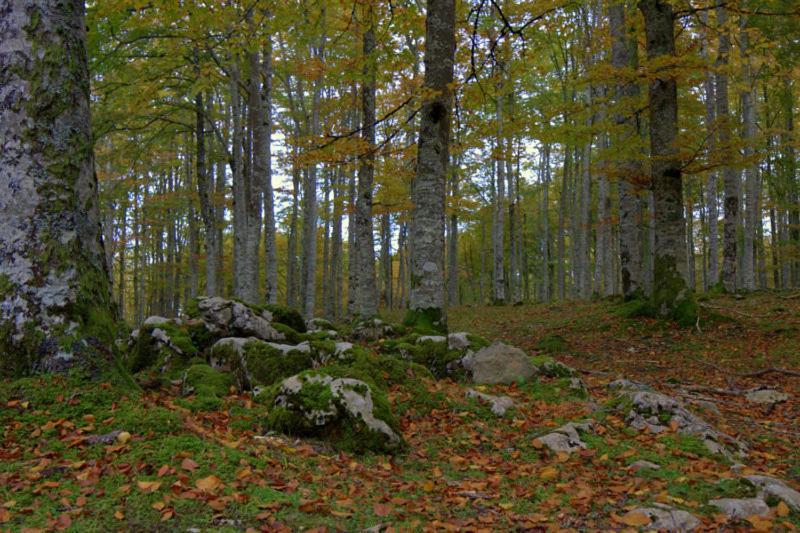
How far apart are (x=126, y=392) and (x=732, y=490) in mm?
4091

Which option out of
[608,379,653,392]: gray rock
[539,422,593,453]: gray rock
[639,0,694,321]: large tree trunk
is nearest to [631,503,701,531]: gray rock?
[539,422,593,453]: gray rock

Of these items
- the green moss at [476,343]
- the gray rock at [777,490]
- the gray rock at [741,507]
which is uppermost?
the green moss at [476,343]

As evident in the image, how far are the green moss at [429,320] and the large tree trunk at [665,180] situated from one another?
5.05m

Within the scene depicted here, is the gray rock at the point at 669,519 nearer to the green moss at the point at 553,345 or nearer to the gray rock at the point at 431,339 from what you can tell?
the gray rock at the point at 431,339

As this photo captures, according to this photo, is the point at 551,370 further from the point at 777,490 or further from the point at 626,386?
the point at 777,490

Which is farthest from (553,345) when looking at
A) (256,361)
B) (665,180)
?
(256,361)

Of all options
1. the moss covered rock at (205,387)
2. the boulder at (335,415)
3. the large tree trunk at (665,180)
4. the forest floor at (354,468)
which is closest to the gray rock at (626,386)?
the forest floor at (354,468)

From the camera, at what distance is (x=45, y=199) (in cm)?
329

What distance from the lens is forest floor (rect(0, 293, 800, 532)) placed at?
238 cm

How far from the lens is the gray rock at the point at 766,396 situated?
5766mm

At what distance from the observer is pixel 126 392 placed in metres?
3.31

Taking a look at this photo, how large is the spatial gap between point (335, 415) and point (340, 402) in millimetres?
106

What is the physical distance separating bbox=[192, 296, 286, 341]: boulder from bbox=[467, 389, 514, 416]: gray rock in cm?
301

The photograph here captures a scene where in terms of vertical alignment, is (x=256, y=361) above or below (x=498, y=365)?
above
